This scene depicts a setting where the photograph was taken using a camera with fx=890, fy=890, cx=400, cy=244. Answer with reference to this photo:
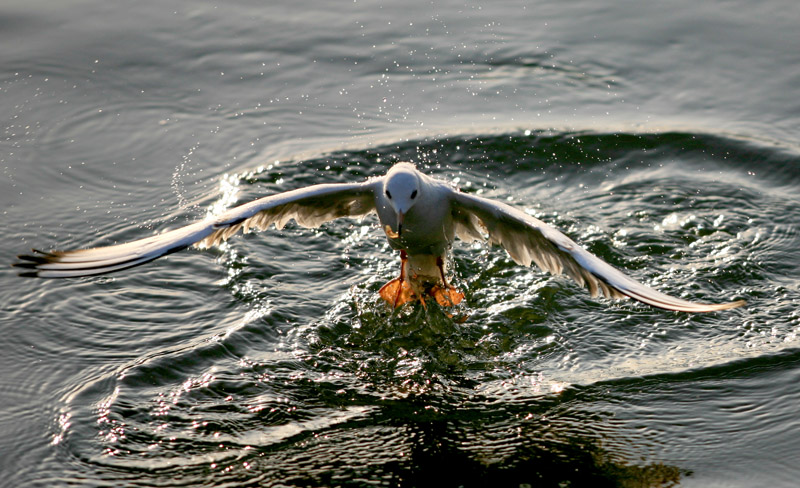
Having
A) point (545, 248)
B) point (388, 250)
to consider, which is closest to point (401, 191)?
Answer: point (545, 248)

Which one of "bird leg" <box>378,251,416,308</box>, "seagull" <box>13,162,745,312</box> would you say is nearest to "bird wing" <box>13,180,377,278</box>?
"seagull" <box>13,162,745,312</box>

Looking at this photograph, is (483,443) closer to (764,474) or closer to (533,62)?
(764,474)

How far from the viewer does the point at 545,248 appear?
6.87 meters

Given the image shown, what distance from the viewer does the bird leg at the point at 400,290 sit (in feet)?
25.9

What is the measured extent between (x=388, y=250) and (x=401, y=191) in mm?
2150

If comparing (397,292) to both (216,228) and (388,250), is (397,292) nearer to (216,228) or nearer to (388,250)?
(388,250)

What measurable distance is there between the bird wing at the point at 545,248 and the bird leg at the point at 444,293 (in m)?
0.37

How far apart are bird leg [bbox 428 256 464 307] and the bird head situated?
1.19 m

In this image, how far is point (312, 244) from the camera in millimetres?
8711

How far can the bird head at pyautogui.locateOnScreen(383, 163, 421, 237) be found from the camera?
261 inches

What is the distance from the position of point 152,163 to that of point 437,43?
4.42 metres

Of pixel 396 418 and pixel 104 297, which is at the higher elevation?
pixel 104 297

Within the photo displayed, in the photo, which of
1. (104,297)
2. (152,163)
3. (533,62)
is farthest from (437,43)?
(104,297)

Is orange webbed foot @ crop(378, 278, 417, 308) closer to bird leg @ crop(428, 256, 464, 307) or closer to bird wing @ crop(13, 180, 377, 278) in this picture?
bird leg @ crop(428, 256, 464, 307)
